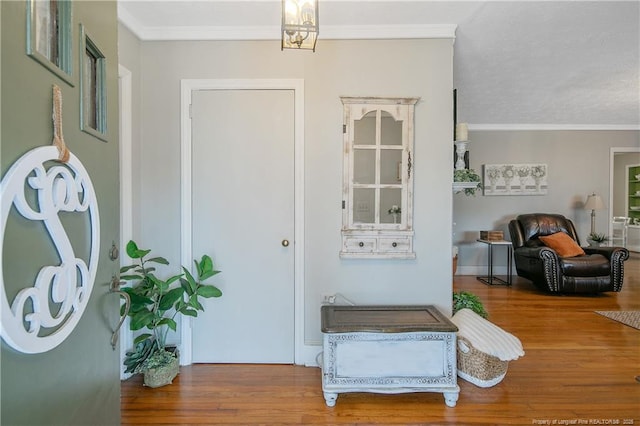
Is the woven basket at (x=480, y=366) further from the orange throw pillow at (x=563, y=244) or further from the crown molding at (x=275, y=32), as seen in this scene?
the orange throw pillow at (x=563, y=244)

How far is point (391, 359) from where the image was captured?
1.91 meters

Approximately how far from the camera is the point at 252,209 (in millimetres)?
2383

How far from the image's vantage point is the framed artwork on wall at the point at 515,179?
5250 mm

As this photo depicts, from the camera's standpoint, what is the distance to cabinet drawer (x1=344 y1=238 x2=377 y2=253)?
7.72ft

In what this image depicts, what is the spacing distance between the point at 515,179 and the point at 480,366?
4155mm

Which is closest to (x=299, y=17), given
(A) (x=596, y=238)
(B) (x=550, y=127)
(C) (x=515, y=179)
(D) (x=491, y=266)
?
(D) (x=491, y=266)

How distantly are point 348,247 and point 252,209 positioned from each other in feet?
2.48

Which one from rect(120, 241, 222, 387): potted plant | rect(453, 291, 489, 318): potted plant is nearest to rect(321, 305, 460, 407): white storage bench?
rect(453, 291, 489, 318): potted plant

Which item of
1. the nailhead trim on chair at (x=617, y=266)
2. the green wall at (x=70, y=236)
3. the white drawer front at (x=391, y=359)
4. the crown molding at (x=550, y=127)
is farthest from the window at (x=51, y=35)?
the nailhead trim on chair at (x=617, y=266)

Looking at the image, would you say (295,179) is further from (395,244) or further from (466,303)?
(466,303)

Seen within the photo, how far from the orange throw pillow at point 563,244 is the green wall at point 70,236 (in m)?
5.01

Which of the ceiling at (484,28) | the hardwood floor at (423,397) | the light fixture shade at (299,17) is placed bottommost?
the hardwood floor at (423,397)

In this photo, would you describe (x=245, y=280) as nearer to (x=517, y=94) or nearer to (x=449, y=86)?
(x=449, y=86)

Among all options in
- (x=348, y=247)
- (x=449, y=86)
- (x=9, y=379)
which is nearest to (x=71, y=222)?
(x=9, y=379)
